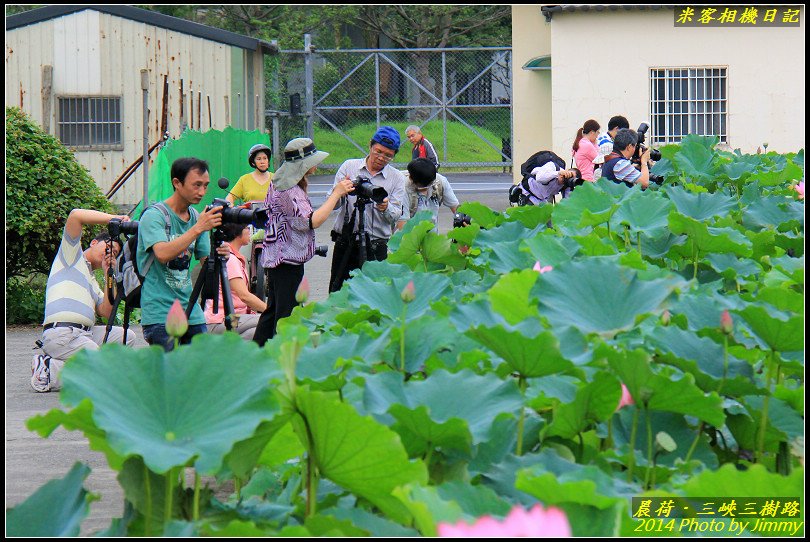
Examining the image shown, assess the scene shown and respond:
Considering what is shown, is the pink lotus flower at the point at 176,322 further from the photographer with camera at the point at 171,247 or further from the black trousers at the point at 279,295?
the black trousers at the point at 279,295

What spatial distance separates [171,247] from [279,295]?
5.62 feet

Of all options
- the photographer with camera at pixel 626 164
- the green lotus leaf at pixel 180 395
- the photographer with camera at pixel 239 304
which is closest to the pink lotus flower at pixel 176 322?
the green lotus leaf at pixel 180 395

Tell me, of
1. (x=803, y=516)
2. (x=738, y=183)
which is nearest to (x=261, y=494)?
(x=803, y=516)

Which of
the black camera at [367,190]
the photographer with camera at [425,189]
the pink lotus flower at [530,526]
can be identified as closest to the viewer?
the pink lotus flower at [530,526]

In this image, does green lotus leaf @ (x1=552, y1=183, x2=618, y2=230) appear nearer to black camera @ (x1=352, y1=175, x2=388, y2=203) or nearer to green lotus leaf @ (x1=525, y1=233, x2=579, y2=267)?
green lotus leaf @ (x1=525, y1=233, x2=579, y2=267)

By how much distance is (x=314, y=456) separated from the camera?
5.67 ft

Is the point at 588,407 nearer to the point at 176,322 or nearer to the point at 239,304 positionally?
the point at 176,322

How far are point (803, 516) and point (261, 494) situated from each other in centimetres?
121

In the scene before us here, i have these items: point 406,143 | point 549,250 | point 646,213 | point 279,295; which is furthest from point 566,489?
point 406,143

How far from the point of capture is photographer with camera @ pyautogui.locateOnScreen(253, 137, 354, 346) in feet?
24.7

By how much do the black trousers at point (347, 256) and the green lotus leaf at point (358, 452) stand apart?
245 inches

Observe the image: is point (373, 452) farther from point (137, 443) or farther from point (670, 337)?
point (670, 337)

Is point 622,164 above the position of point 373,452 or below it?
above

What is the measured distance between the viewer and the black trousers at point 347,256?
8.04 m
